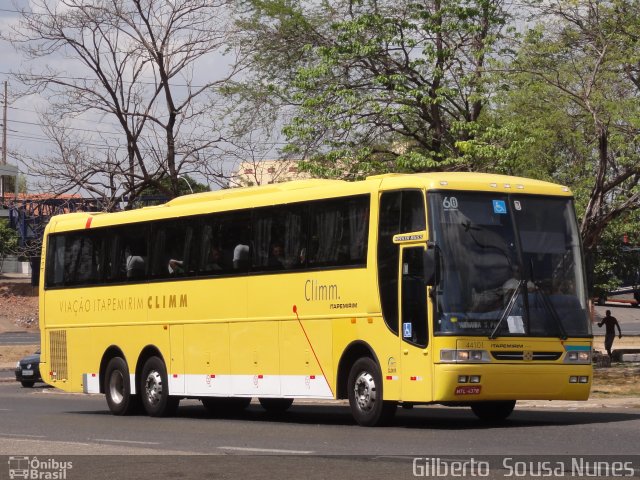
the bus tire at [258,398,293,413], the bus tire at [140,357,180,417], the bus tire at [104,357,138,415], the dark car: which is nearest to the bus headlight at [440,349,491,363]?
the bus tire at [258,398,293,413]

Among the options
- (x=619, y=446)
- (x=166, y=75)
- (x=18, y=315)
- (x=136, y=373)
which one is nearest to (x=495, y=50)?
(x=166, y=75)

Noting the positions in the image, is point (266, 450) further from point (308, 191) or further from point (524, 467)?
point (308, 191)

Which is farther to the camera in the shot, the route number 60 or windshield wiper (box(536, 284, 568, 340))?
windshield wiper (box(536, 284, 568, 340))

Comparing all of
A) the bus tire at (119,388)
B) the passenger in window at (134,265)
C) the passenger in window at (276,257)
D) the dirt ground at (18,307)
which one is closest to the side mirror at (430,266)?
the passenger in window at (276,257)

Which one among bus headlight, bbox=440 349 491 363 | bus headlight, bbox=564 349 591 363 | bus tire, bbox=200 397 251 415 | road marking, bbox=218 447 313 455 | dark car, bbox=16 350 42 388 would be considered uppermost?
bus headlight, bbox=440 349 491 363

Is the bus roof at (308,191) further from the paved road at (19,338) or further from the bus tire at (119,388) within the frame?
the paved road at (19,338)

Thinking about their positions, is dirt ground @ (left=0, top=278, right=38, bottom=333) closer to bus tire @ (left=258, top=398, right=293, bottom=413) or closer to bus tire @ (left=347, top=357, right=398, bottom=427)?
bus tire @ (left=258, top=398, right=293, bottom=413)

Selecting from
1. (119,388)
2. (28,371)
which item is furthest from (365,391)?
(28,371)

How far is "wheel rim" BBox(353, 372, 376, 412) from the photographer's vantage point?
712 inches

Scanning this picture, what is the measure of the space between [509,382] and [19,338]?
49456mm

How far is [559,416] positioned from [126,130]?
749 inches

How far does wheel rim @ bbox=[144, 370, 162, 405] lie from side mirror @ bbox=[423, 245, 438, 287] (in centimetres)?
766

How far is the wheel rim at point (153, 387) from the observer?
75.9ft

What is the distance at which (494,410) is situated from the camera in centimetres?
1914
